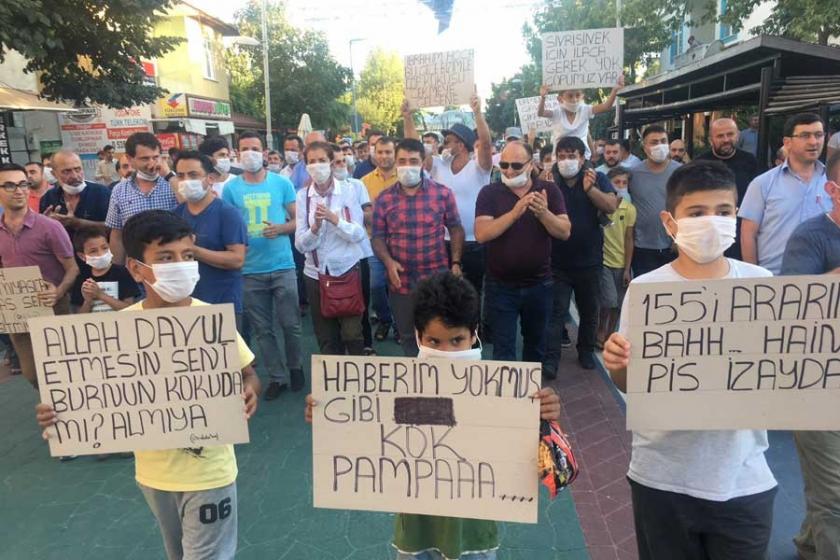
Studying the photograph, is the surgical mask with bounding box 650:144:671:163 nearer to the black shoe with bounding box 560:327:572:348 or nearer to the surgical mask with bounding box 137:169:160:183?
the black shoe with bounding box 560:327:572:348

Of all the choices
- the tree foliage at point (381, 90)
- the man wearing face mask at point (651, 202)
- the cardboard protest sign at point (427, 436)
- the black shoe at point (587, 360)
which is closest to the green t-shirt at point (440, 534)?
the cardboard protest sign at point (427, 436)

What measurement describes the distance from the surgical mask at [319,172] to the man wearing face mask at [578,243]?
1987 millimetres

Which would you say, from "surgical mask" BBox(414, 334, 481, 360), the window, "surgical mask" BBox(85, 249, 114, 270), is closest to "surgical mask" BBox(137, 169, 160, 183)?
"surgical mask" BBox(85, 249, 114, 270)

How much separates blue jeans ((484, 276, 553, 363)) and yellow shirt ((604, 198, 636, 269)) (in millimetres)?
1415

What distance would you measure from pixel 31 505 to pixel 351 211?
295cm

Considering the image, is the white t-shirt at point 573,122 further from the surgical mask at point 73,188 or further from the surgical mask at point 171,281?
the surgical mask at point 171,281

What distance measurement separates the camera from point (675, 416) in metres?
1.94

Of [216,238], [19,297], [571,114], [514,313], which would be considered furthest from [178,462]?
[571,114]

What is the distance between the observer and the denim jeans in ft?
16.6

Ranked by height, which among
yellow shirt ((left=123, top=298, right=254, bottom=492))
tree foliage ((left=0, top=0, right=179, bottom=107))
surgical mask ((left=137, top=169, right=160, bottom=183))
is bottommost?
yellow shirt ((left=123, top=298, right=254, bottom=492))

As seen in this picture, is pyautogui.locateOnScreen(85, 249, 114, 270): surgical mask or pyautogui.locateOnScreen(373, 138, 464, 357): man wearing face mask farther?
pyautogui.locateOnScreen(373, 138, 464, 357): man wearing face mask

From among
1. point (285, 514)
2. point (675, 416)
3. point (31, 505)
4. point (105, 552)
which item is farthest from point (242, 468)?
point (675, 416)

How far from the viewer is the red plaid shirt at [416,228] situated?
14.8 ft

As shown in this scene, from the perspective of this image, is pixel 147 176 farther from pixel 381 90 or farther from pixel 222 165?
pixel 381 90
